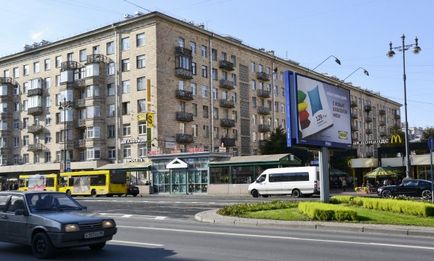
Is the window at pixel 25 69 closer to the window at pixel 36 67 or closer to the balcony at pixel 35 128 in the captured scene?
the window at pixel 36 67

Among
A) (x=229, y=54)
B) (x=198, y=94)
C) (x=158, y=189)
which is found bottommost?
(x=158, y=189)

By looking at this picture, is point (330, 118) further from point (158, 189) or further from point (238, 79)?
point (238, 79)

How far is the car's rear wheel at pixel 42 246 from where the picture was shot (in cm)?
1054

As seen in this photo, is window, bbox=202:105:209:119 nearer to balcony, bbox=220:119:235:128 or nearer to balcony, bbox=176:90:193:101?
balcony, bbox=220:119:235:128

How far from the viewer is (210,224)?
19.1m

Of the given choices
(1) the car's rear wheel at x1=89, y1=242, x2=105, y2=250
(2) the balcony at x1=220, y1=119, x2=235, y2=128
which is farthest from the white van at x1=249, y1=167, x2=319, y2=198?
(1) the car's rear wheel at x1=89, y1=242, x2=105, y2=250

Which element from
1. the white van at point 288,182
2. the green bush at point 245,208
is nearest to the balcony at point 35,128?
the white van at point 288,182

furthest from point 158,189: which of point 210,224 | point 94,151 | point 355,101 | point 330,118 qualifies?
point 355,101

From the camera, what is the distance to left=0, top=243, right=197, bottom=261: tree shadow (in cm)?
1067

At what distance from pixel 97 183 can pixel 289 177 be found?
2172cm

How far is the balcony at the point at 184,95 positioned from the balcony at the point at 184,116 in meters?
1.79

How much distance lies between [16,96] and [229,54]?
109ft

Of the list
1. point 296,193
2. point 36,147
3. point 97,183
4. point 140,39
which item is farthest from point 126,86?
point 296,193

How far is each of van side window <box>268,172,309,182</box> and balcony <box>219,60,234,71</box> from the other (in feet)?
104
